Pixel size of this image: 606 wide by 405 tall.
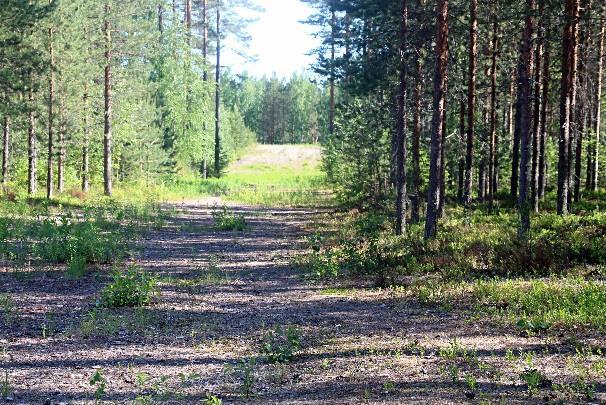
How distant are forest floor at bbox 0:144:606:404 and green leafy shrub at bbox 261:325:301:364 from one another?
0.10 metres

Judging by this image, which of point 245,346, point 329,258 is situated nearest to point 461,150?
point 329,258

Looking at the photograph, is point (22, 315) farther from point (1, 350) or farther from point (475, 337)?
point (475, 337)

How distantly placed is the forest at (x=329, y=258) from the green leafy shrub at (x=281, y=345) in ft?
0.23

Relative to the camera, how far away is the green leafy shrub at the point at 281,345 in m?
7.06

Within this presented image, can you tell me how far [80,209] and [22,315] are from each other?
58.5 ft

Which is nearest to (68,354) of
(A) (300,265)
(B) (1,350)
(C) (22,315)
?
(B) (1,350)

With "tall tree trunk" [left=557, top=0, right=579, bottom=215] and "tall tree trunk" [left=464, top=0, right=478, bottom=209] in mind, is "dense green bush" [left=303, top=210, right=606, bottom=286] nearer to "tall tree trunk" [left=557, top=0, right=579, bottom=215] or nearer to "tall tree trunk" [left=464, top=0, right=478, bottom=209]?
"tall tree trunk" [left=557, top=0, right=579, bottom=215]

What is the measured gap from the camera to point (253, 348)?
25.5ft

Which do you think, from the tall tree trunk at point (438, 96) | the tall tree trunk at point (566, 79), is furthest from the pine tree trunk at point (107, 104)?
the tall tree trunk at point (566, 79)

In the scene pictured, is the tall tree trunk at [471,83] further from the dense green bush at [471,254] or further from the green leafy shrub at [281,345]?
the green leafy shrub at [281,345]

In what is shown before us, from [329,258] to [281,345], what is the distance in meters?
5.92

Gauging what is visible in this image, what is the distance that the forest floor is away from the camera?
5848 millimetres

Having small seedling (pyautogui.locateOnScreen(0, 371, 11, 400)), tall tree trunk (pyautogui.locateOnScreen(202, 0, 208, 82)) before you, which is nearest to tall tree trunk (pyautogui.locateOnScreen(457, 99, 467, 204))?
small seedling (pyautogui.locateOnScreen(0, 371, 11, 400))

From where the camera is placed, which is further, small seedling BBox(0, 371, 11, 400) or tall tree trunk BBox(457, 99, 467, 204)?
tall tree trunk BBox(457, 99, 467, 204)
